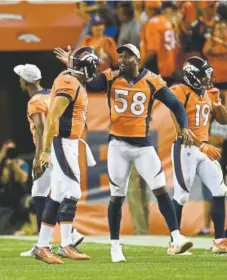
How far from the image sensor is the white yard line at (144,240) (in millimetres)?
14336

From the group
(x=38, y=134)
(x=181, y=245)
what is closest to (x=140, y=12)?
(x=38, y=134)

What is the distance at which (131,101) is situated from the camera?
1120 cm

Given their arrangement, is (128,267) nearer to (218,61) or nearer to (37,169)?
(37,169)

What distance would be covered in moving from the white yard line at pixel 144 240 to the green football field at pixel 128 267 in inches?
56.7

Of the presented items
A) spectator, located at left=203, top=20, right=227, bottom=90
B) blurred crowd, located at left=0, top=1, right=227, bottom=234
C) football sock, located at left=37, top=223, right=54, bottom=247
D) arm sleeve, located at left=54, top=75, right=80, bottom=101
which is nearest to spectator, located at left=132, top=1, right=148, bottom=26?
blurred crowd, located at left=0, top=1, right=227, bottom=234

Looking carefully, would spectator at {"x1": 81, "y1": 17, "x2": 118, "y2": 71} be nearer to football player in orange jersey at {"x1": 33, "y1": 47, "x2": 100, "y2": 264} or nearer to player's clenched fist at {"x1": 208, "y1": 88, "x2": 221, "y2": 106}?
player's clenched fist at {"x1": 208, "y1": 88, "x2": 221, "y2": 106}

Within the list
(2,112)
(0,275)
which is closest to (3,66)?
(2,112)

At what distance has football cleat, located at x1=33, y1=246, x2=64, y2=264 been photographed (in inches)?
429

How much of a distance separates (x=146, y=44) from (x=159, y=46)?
0.20 metres

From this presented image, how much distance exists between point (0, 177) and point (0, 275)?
8.52m

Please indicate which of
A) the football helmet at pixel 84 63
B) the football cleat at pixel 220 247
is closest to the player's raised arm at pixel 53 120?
the football helmet at pixel 84 63

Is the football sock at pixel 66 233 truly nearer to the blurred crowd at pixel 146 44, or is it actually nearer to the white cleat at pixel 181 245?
the white cleat at pixel 181 245

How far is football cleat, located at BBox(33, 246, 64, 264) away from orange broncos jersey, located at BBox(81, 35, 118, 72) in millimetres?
7300

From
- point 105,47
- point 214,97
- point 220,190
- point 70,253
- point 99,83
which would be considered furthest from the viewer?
point 105,47
